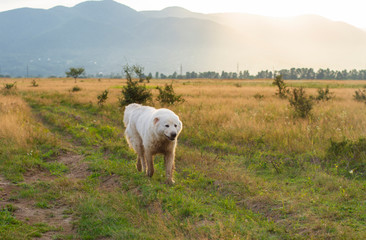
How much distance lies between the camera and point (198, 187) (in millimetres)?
6691

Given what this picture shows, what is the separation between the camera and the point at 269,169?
313 inches

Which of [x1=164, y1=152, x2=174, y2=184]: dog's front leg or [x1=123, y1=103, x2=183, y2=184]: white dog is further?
[x1=164, y1=152, x2=174, y2=184]: dog's front leg

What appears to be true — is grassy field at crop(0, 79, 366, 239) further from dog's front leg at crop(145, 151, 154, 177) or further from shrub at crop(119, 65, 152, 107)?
shrub at crop(119, 65, 152, 107)

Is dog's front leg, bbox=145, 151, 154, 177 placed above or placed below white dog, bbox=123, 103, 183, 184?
below

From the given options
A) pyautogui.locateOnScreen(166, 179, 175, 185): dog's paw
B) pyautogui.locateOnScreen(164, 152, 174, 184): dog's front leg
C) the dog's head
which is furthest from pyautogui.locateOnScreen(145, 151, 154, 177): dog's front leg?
the dog's head

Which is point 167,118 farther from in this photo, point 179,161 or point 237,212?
point 179,161

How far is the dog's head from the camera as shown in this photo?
6.05 metres

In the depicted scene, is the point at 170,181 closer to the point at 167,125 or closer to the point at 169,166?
the point at 169,166

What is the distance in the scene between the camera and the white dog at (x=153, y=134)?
6.18m

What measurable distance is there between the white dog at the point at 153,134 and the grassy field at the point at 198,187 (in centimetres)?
40

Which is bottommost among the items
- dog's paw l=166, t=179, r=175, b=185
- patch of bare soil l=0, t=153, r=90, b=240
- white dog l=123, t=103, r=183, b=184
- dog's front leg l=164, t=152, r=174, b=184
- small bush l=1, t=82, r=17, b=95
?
patch of bare soil l=0, t=153, r=90, b=240

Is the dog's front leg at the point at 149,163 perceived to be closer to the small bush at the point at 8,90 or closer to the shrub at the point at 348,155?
the shrub at the point at 348,155

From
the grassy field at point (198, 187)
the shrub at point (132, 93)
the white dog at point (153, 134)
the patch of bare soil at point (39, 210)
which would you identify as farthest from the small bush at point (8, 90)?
the white dog at point (153, 134)

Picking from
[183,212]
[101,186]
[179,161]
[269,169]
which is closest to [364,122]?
[269,169]
